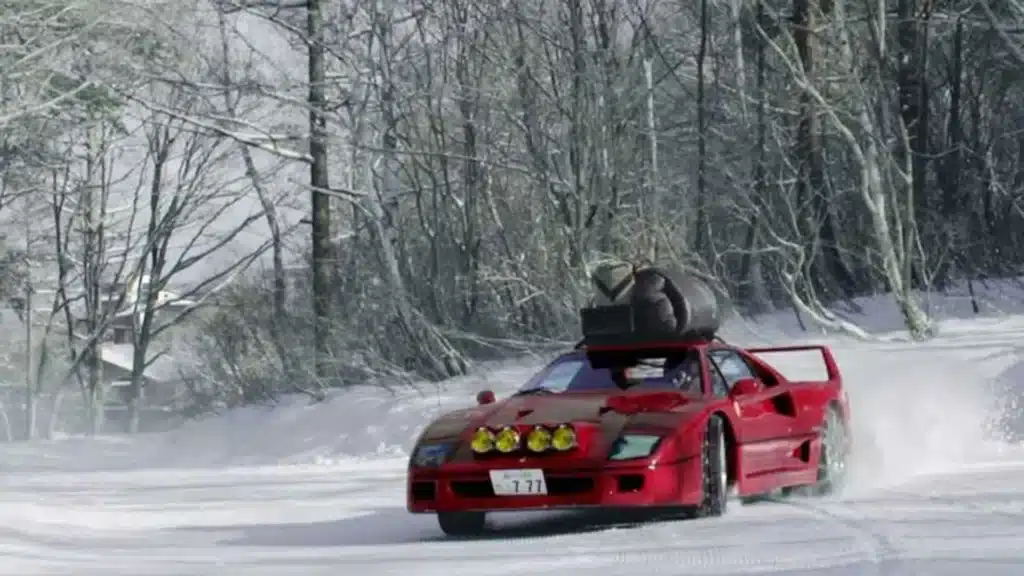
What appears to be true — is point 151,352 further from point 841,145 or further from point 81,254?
point 841,145

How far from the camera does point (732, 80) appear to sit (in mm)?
29734

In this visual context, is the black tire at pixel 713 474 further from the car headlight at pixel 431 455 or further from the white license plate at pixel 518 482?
the car headlight at pixel 431 455

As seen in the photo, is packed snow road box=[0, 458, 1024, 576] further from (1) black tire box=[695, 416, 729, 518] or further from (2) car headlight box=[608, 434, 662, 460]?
(2) car headlight box=[608, 434, 662, 460]

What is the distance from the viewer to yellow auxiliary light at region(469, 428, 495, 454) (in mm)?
9859

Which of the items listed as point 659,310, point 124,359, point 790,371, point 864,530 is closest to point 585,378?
point 659,310

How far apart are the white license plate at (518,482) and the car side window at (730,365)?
1.91m

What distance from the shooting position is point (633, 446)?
31.9 feet

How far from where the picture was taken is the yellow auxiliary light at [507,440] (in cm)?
980

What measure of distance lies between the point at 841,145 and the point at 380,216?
30.5 ft

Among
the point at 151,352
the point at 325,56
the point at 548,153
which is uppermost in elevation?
the point at 325,56

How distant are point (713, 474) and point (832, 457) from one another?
7.37 feet

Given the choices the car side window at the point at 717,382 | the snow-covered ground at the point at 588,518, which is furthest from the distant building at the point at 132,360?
the car side window at the point at 717,382

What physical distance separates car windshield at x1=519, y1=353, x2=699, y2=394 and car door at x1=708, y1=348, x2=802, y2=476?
1.13 ft

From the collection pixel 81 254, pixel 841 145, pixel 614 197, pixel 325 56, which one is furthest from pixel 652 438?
pixel 81 254
